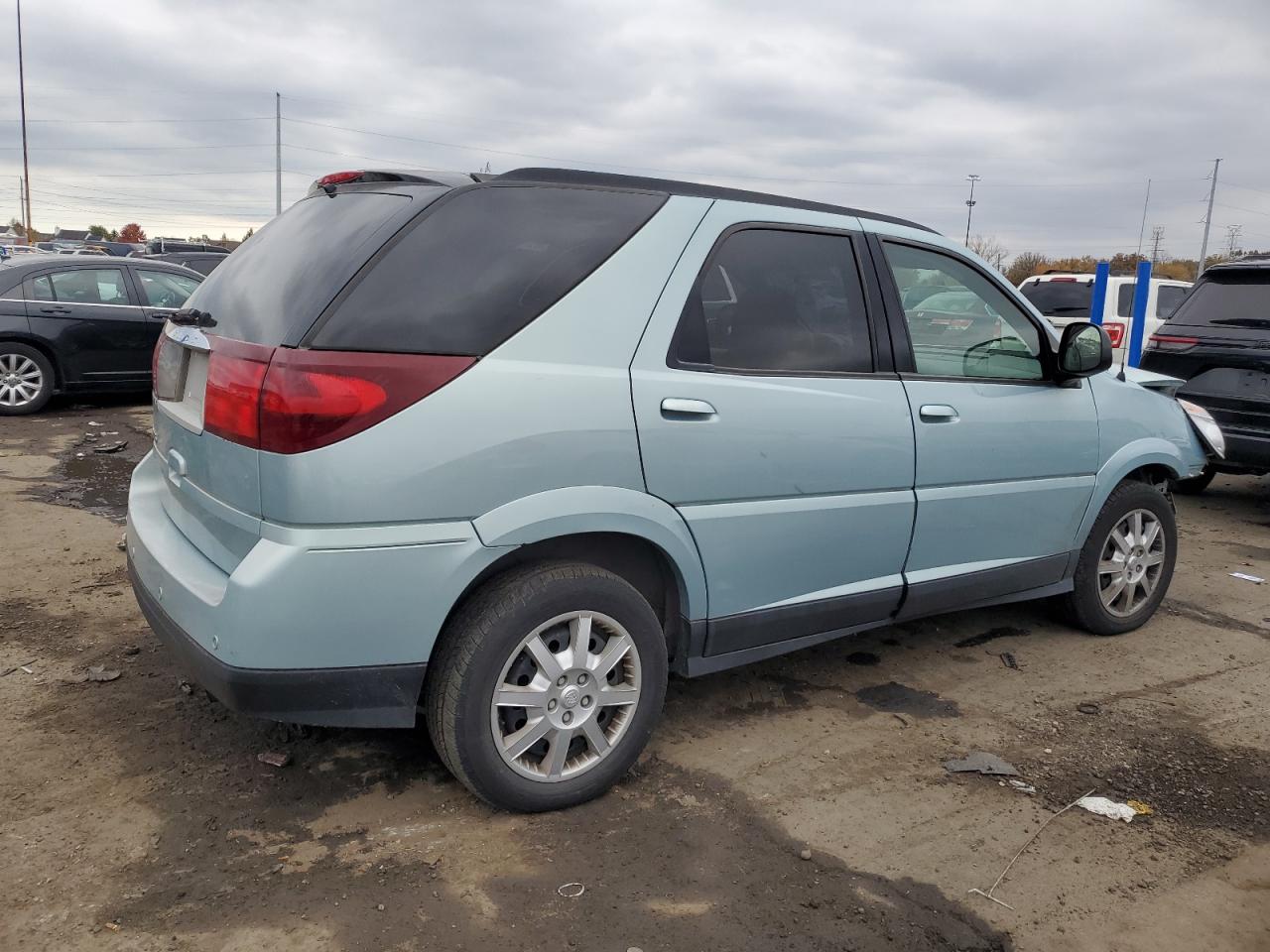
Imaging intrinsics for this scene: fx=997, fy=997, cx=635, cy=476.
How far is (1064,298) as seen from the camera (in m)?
13.5

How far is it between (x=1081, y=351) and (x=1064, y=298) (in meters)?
10.4

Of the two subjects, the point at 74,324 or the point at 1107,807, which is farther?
the point at 74,324

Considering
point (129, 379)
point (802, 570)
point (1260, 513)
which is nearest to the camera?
point (802, 570)

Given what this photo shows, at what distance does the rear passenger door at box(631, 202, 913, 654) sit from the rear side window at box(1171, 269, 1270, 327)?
5113 mm

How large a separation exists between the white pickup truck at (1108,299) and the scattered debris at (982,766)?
1055cm

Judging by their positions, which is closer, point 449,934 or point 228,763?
point 449,934

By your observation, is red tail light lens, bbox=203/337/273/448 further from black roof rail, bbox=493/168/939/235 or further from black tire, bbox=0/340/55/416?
black tire, bbox=0/340/55/416

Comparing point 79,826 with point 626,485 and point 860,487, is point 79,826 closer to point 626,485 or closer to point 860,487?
point 626,485

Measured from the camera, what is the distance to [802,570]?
3.42 m

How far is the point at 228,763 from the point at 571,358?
68.1 inches

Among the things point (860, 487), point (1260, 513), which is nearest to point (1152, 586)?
point (860, 487)

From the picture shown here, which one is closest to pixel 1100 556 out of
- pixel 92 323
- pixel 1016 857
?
pixel 1016 857

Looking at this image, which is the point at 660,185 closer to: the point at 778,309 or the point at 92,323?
the point at 778,309

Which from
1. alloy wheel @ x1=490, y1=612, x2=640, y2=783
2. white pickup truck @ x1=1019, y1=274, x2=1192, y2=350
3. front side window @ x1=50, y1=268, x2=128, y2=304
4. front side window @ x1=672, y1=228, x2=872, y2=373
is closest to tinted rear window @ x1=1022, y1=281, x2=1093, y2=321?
white pickup truck @ x1=1019, y1=274, x2=1192, y2=350
